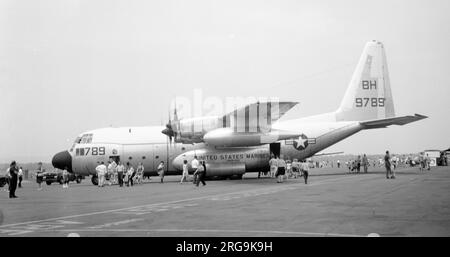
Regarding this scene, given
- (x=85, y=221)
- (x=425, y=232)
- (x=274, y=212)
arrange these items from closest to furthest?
(x=425, y=232) < (x=85, y=221) < (x=274, y=212)

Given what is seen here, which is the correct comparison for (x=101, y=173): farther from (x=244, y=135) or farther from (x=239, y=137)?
(x=244, y=135)

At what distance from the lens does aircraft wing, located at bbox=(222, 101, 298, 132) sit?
23.3 meters

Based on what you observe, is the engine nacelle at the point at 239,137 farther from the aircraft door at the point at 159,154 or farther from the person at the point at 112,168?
the person at the point at 112,168

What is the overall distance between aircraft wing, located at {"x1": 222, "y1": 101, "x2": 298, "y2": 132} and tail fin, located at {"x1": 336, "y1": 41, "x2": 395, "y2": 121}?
7745 mm

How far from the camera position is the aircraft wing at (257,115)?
76.5 ft

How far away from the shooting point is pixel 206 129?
25.1 metres

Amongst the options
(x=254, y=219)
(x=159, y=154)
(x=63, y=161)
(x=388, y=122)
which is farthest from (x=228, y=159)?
(x=254, y=219)

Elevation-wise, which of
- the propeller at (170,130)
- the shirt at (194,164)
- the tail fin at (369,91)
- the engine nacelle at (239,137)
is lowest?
the shirt at (194,164)

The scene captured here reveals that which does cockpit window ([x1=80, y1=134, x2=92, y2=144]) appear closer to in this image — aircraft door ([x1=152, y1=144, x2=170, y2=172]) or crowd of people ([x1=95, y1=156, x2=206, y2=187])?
crowd of people ([x1=95, y1=156, x2=206, y2=187])

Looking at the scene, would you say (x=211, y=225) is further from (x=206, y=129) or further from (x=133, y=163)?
(x=133, y=163)

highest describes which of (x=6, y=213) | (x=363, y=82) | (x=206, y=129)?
(x=363, y=82)

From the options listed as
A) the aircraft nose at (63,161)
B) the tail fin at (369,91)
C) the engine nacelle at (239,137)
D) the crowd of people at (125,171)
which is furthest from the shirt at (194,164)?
the tail fin at (369,91)
